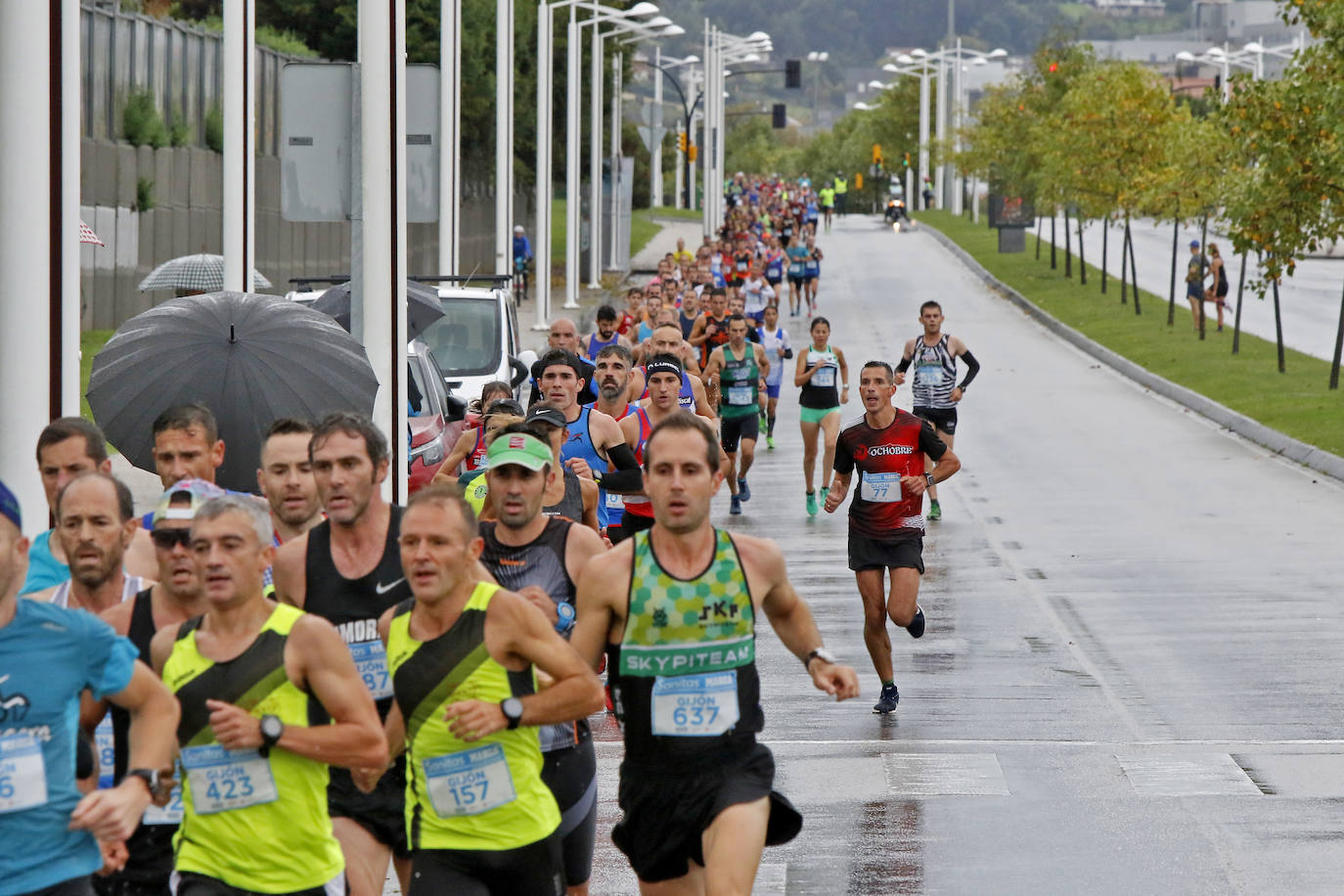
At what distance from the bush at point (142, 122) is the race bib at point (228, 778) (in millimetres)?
32690

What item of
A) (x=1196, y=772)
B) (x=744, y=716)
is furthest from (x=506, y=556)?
(x=1196, y=772)

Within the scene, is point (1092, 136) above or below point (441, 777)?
above

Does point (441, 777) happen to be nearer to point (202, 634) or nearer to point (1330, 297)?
point (202, 634)

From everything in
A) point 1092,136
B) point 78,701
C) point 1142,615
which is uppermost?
point 1092,136

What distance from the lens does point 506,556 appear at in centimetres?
724

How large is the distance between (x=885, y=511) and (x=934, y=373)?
26.7ft

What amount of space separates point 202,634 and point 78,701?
1.68ft

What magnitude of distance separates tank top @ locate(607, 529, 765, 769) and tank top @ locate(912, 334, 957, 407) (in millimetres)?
14058

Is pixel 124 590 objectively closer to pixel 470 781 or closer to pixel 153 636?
pixel 153 636

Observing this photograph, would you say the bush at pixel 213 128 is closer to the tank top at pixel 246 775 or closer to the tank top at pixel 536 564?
the tank top at pixel 536 564

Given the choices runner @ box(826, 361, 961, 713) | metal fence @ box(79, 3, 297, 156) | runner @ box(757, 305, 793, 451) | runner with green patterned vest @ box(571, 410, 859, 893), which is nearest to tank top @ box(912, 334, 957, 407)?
runner @ box(757, 305, 793, 451)

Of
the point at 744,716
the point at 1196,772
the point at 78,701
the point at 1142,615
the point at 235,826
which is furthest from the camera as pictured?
the point at 1142,615

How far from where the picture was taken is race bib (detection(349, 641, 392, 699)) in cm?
646

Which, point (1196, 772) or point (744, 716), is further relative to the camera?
point (1196, 772)
